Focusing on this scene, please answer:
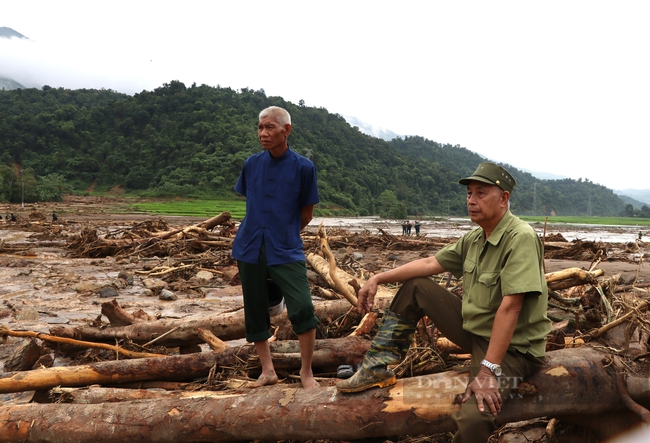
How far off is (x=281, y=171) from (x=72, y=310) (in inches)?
169

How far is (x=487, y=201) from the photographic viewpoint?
220 cm

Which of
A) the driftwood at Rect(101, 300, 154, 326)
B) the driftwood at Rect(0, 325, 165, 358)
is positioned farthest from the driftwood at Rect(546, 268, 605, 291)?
the driftwood at Rect(101, 300, 154, 326)

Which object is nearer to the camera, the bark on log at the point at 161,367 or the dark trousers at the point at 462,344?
the dark trousers at the point at 462,344

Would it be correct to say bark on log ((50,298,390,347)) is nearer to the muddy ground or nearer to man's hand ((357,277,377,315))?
the muddy ground

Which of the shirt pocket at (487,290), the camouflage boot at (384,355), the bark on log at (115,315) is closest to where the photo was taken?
the shirt pocket at (487,290)

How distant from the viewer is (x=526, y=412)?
2.10 m

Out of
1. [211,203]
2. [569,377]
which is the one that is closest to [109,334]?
[569,377]

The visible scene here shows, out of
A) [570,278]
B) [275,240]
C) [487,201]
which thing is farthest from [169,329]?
[570,278]

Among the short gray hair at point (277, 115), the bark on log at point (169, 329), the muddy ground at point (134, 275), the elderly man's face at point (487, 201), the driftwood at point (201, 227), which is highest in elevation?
the short gray hair at point (277, 115)

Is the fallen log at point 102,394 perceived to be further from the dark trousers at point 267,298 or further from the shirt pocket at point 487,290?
the shirt pocket at point 487,290

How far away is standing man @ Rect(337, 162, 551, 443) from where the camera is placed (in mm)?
1965

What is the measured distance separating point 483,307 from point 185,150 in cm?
6981

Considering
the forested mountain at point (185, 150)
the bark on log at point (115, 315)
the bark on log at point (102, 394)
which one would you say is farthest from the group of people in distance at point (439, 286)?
the forested mountain at point (185, 150)

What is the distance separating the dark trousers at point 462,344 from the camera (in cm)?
193
